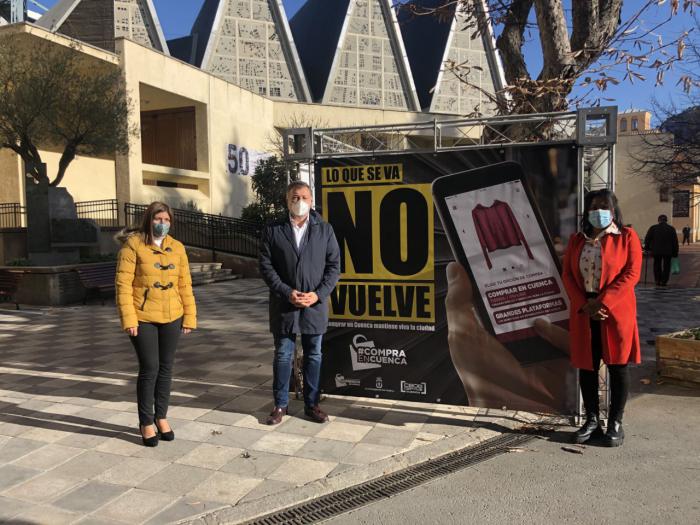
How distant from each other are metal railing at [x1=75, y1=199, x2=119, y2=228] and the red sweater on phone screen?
1903cm

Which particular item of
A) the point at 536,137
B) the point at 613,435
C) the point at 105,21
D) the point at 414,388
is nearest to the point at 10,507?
the point at 414,388

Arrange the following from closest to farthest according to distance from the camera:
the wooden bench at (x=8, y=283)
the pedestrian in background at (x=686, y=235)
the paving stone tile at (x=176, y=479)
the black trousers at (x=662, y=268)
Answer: the paving stone tile at (x=176, y=479) < the wooden bench at (x=8, y=283) < the black trousers at (x=662, y=268) < the pedestrian in background at (x=686, y=235)

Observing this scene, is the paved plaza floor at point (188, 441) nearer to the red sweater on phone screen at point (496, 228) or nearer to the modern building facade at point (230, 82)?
the red sweater on phone screen at point (496, 228)

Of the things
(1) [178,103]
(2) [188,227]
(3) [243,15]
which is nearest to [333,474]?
(2) [188,227]

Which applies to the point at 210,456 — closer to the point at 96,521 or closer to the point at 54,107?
the point at 96,521

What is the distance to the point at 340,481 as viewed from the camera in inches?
136

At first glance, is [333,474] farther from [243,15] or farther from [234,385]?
[243,15]

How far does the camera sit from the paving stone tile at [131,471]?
3443 millimetres

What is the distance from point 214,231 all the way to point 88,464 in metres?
17.3

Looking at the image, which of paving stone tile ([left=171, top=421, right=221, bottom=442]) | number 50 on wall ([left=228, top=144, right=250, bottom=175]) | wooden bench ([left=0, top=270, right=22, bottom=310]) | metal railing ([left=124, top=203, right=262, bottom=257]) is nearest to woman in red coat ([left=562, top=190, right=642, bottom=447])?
paving stone tile ([left=171, top=421, right=221, bottom=442])

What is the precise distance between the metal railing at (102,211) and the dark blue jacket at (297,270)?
60.2 feet

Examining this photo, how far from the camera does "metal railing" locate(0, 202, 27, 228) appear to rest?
61.0ft

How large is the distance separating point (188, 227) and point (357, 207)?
686 inches

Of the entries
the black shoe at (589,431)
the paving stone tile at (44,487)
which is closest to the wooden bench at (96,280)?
the paving stone tile at (44,487)
